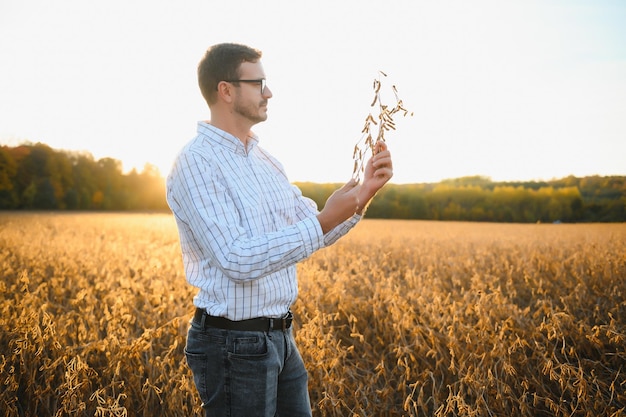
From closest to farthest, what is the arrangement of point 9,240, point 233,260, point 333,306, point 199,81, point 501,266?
point 233,260, point 199,81, point 333,306, point 501,266, point 9,240

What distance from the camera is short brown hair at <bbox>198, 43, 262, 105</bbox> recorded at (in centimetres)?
183

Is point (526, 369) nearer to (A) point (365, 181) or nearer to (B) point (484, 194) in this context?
(A) point (365, 181)

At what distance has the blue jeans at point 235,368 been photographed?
1.74 m

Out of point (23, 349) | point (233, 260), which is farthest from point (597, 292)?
point (23, 349)

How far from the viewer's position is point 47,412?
3363 mm

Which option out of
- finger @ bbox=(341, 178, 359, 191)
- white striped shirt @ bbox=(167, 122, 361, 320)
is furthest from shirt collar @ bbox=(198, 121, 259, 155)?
finger @ bbox=(341, 178, 359, 191)

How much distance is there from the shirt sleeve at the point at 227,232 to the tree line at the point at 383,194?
36338 mm

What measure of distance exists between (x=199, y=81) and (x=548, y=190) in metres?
60.1

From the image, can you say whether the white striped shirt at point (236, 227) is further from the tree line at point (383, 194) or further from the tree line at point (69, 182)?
the tree line at point (383, 194)

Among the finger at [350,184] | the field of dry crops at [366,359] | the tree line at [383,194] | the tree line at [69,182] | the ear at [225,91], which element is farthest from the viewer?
the tree line at [383,194]

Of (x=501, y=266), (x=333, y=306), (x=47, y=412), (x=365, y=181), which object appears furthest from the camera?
(x=501, y=266)

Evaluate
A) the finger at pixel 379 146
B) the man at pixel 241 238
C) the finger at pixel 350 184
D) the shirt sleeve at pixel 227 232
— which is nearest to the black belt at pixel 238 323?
the man at pixel 241 238

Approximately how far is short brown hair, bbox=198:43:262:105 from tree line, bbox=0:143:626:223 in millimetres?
36062

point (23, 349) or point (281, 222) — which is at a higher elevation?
point (281, 222)
